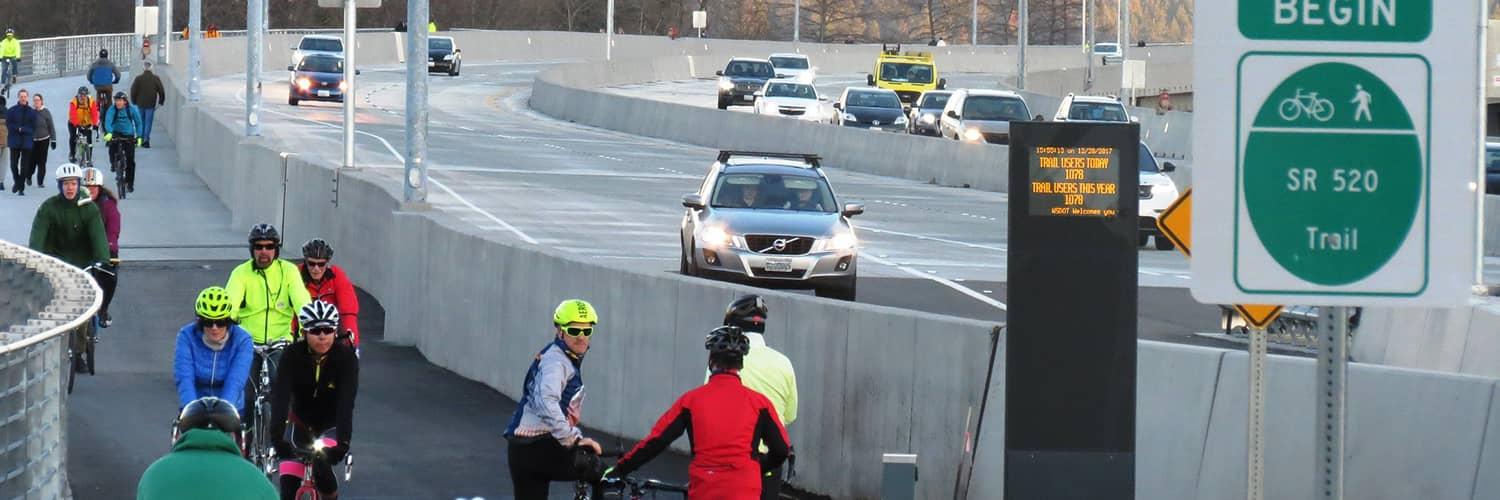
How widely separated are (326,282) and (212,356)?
7.11ft

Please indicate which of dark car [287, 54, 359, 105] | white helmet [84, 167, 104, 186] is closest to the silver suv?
white helmet [84, 167, 104, 186]

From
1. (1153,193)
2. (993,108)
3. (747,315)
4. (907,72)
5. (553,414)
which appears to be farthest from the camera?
(907,72)

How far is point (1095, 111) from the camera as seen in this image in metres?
44.7

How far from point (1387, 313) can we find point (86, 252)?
10.5 m

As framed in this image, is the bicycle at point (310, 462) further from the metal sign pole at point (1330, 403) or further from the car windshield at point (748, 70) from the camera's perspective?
the car windshield at point (748, 70)

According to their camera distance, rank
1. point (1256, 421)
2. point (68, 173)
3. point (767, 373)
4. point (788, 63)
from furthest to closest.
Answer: point (788, 63), point (68, 173), point (767, 373), point (1256, 421)

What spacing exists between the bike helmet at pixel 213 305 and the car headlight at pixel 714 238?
12312 millimetres

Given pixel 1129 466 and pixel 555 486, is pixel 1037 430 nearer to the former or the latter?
pixel 1129 466

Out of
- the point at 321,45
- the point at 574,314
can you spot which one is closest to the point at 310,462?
the point at 574,314

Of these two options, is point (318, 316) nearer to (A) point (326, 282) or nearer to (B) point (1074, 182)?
(A) point (326, 282)

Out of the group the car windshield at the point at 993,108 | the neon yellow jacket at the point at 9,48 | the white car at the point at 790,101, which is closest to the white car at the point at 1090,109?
the car windshield at the point at 993,108

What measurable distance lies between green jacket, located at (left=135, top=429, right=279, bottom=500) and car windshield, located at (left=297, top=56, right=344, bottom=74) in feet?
188

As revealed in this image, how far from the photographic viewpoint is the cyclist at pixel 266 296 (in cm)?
1345

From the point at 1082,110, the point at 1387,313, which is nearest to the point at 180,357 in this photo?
the point at 1387,313
